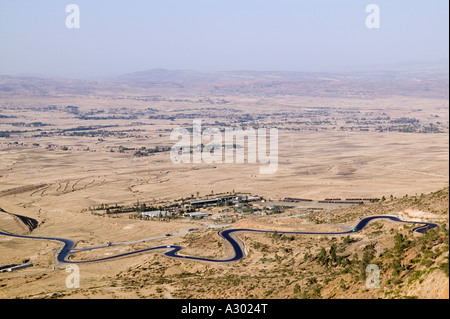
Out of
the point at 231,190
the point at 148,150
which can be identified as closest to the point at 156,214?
the point at 231,190

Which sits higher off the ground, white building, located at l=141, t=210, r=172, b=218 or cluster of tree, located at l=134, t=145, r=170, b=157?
cluster of tree, located at l=134, t=145, r=170, b=157

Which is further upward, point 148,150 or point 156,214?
point 148,150

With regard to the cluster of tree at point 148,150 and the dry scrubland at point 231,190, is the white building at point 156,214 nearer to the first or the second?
the dry scrubland at point 231,190

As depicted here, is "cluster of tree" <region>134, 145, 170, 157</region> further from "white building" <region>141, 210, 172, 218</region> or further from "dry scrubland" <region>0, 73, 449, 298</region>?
"white building" <region>141, 210, 172, 218</region>

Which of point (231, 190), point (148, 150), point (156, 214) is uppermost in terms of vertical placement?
point (148, 150)

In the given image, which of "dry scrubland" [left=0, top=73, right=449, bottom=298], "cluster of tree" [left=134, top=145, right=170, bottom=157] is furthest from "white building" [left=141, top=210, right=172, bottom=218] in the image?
"cluster of tree" [left=134, top=145, right=170, bottom=157]

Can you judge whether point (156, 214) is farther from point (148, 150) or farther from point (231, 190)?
point (148, 150)
